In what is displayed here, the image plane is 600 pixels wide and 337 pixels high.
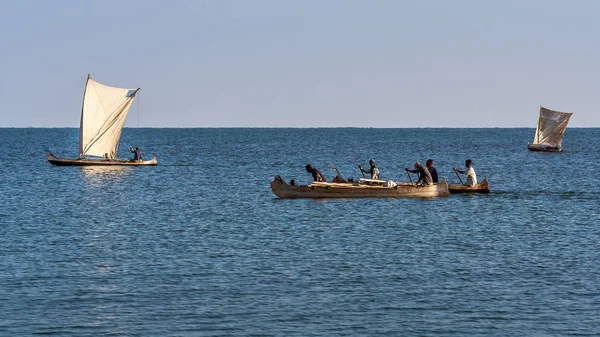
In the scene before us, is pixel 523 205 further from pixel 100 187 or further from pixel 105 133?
pixel 105 133

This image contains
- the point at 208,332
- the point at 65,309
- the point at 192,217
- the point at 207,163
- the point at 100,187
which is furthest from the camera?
the point at 207,163

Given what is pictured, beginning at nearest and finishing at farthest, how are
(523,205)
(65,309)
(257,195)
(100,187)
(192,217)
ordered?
(65,309), (192,217), (523,205), (257,195), (100,187)

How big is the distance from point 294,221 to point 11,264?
18.6 meters

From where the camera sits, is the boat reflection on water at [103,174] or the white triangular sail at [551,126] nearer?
the boat reflection on water at [103,174]

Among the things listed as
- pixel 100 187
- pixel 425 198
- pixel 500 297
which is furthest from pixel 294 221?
pixel 100 187

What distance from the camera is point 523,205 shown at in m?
62.9

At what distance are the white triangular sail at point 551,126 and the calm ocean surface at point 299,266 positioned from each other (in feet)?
260

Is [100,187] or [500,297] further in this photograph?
[100,187]

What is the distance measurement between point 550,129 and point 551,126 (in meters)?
1.08

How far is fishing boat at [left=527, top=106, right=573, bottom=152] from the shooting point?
5753 inches
